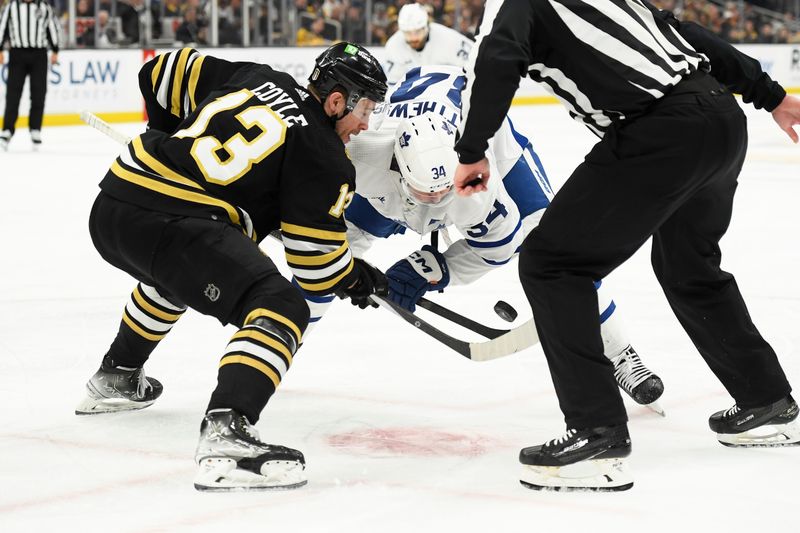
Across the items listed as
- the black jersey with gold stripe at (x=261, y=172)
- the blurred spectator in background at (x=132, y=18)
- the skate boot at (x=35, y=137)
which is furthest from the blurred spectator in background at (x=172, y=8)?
the black jersey with gold stripe at (x=261, y=172)

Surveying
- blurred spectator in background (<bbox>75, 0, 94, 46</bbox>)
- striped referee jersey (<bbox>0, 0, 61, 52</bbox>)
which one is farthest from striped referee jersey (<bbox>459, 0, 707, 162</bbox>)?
blurred spectator in background (<bbox>75, 0, 94, 46</bbox>)

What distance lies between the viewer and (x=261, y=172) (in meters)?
2.62

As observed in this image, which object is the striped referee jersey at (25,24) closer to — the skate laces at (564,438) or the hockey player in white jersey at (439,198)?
the hockey player in white jersey at (439,198)

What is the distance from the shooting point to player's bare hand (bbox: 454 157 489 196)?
2.42 metres

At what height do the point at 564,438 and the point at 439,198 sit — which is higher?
the point at 439,198

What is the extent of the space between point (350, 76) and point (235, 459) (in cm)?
85

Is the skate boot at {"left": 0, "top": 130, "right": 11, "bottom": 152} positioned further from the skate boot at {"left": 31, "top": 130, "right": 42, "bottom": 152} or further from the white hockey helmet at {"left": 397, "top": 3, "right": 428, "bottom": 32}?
the white hockey helmet at {"left": 397, "top": 3, "right": 428, "bottom": 32}

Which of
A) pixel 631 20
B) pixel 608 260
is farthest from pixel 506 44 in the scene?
pixel 608 260

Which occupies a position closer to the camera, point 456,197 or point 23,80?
point 456,197

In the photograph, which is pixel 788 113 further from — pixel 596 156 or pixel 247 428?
pixel 247 428

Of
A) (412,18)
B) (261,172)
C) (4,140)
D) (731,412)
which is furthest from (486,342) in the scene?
(4,140)

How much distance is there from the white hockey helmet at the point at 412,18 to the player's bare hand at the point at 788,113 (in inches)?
232

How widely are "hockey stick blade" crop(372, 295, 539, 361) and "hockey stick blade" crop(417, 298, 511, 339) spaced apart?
0.43 ft

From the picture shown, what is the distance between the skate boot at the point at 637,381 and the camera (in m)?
3.18
